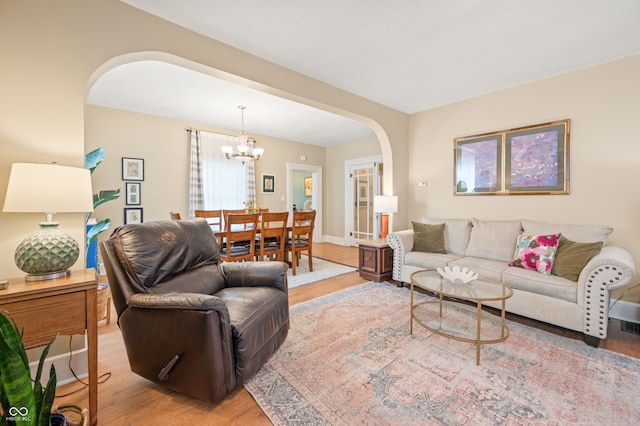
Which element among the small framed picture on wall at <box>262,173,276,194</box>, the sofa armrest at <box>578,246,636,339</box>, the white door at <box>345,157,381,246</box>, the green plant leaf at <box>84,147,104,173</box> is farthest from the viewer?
the white door at <box>345,157,381,246</box>

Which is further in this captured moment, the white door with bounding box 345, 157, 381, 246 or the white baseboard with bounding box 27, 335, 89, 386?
the white door with bounding box 345, 157, 381, 246

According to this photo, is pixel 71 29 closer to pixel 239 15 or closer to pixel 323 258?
pixel 239 15

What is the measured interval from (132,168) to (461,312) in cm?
489

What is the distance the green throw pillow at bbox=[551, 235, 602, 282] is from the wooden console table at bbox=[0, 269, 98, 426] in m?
3.41

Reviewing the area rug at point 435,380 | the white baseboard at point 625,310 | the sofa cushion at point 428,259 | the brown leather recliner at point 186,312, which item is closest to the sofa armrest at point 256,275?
the brown leather recliner at point 186,312

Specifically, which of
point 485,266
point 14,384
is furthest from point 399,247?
point 14,384

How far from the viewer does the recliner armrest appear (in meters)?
1.41

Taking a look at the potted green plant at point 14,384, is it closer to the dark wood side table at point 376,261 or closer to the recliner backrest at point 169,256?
the recliner backrest at point 169,256

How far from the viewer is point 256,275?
2.12m

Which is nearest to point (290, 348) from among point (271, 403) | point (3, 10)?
point (271, 403)

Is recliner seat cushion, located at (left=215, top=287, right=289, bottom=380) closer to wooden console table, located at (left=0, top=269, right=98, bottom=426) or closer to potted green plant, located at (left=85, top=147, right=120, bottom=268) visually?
wooden console table, located at (left=0, top=269, right=98, bottom=426)

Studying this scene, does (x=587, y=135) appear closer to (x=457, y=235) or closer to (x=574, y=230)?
(x=574, y=230)

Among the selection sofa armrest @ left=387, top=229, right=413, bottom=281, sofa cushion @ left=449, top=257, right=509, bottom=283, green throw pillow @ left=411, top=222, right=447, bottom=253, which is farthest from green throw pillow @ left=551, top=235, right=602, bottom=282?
sofa armrest @ left=387, top=229, right=413, bottom=281

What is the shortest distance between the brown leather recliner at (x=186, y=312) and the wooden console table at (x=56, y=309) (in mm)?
184
